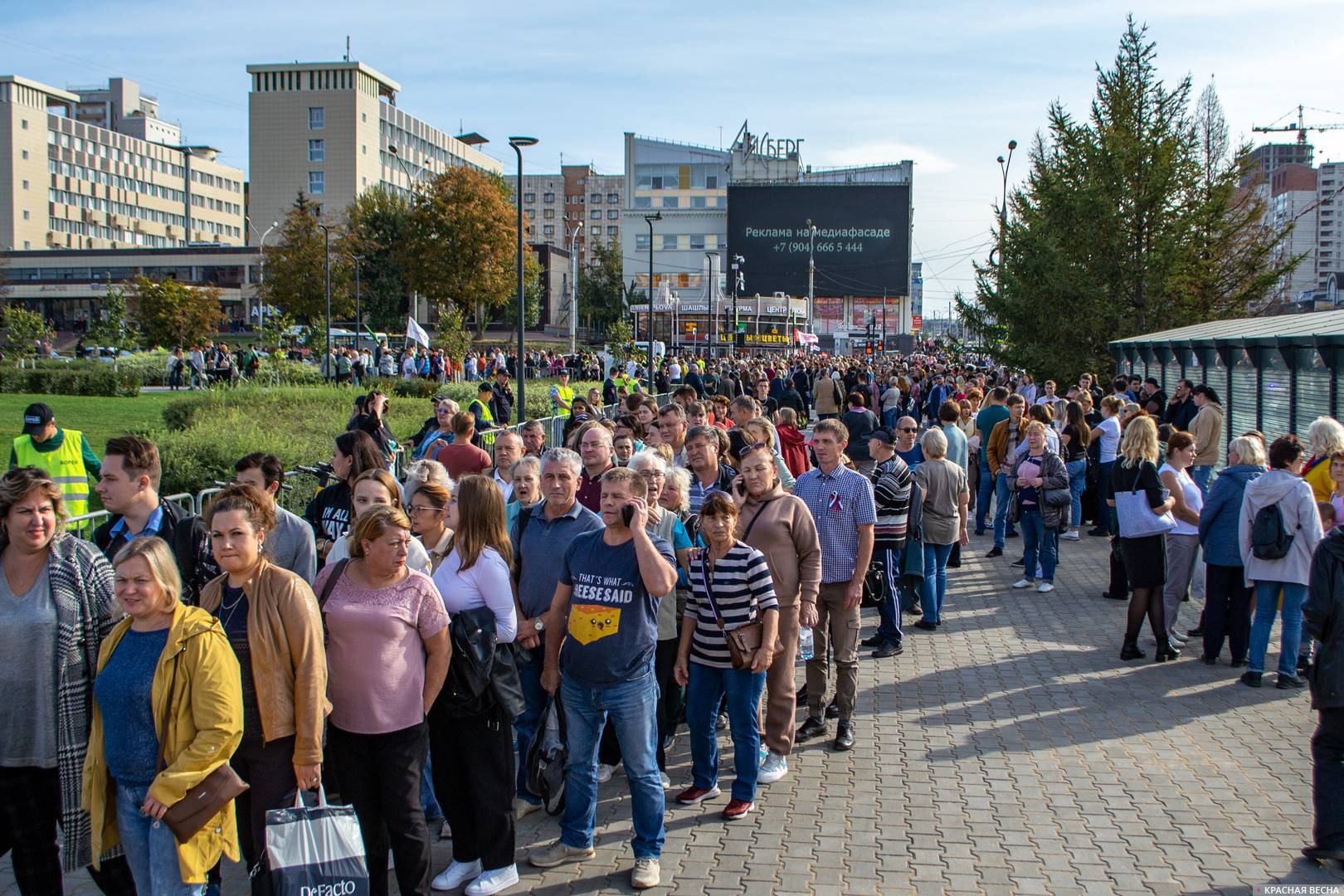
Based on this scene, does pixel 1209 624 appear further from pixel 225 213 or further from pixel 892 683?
pixel 225 213

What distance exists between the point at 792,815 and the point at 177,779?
316 centimetres

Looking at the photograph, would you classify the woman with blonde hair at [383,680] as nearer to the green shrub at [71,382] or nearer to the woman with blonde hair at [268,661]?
the woman with blonde hair at [268,661]

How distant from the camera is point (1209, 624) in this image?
8.62m

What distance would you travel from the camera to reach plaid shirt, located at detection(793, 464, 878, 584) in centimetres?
688

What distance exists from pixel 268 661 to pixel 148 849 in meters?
0.80

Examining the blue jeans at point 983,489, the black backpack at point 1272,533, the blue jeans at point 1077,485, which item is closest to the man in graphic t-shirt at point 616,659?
the black backpack at point 1272,533

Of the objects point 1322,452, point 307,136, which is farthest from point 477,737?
point 307,136

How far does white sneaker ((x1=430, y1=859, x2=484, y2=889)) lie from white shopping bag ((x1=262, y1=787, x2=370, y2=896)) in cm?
97

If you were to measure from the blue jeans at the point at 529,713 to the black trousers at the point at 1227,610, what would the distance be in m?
5.35

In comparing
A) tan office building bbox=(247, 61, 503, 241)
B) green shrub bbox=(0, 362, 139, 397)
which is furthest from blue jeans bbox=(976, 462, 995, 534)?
tan office building bbox=(247, 61, 503, 241)

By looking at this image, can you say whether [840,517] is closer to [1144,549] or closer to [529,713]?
[529,713]

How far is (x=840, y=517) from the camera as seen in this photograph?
6977 mm

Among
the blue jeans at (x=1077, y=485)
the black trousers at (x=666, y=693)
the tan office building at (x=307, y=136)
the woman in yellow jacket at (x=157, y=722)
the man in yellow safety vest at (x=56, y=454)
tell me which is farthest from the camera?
the tan office building at (x=307, y=136)

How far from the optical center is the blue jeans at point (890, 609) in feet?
28.7
